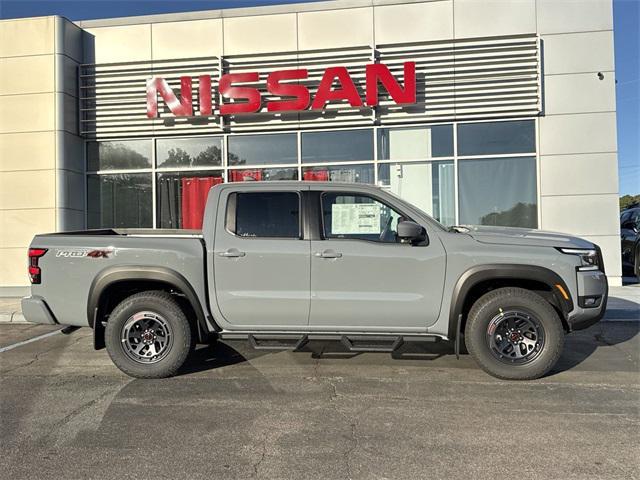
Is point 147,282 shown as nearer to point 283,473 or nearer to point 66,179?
point 283,473

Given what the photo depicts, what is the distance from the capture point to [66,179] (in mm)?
11820

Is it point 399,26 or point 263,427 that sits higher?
point 399,26

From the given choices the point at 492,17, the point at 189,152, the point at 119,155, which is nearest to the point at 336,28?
the point at 492,17

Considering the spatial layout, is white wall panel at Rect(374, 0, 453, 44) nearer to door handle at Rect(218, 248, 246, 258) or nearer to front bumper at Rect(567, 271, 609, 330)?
front bumper at Rect(567, 271, 609, 330)

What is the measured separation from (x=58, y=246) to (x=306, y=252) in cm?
255

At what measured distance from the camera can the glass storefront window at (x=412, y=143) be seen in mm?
11375

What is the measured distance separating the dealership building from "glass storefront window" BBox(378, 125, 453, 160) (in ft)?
0.11

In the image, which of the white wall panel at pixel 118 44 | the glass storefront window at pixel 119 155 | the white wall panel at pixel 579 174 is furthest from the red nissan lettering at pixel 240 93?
the white wall panel at pixel 579 174

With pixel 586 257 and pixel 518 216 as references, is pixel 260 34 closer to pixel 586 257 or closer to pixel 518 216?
pixel 518 216

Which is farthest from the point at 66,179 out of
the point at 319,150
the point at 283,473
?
the point at 283,473

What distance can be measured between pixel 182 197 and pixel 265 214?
302 inches

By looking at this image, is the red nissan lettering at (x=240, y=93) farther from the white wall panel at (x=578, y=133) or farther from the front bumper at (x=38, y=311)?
the front bumper at (x=38, y=311)

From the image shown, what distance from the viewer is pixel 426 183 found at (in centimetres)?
1147

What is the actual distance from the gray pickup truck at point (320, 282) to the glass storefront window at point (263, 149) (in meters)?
6.70
